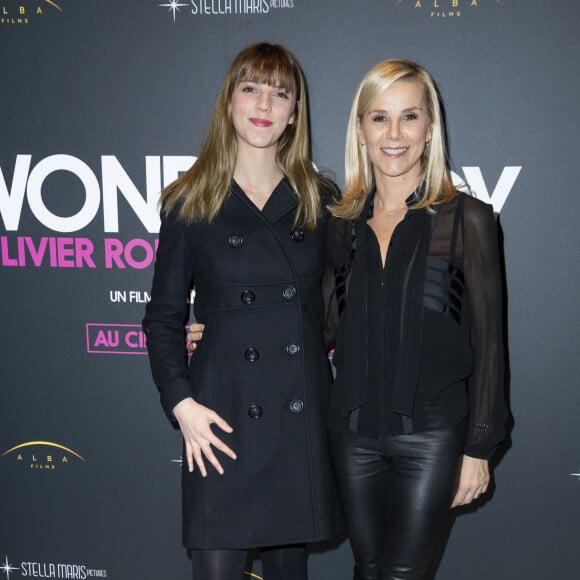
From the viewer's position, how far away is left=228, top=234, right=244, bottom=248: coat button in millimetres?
1902

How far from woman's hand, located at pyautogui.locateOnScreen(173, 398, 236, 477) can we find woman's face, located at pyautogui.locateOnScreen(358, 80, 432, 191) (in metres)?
0.77

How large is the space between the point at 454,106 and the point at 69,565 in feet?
7.24

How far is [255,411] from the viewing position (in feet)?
6.20

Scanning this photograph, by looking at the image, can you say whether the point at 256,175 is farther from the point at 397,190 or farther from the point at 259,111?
the point at 397,190

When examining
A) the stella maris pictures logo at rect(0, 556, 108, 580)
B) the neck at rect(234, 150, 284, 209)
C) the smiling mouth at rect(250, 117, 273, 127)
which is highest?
the smiling mouth at rect(250, 117, 273, 127)

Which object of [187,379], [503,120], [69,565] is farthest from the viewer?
[69,565]

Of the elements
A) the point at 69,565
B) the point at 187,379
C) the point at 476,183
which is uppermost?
the point at 476,183

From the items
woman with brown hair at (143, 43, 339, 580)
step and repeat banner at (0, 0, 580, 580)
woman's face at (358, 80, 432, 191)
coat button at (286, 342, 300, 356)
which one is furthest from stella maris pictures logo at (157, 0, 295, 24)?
coat button at (286, 342, 300, 356)

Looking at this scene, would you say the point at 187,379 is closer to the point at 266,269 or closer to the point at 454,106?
the point at 266,269

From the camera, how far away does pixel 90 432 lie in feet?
8.83

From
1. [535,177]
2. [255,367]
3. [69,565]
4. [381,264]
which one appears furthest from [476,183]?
[69,565]

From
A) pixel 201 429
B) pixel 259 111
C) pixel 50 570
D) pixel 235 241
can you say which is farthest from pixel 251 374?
pixel 50 570

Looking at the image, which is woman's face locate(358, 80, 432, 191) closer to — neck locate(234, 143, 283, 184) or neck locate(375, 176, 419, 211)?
neck locate(375, 176, 419, 211)

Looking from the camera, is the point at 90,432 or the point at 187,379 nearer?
the point at 187,379
